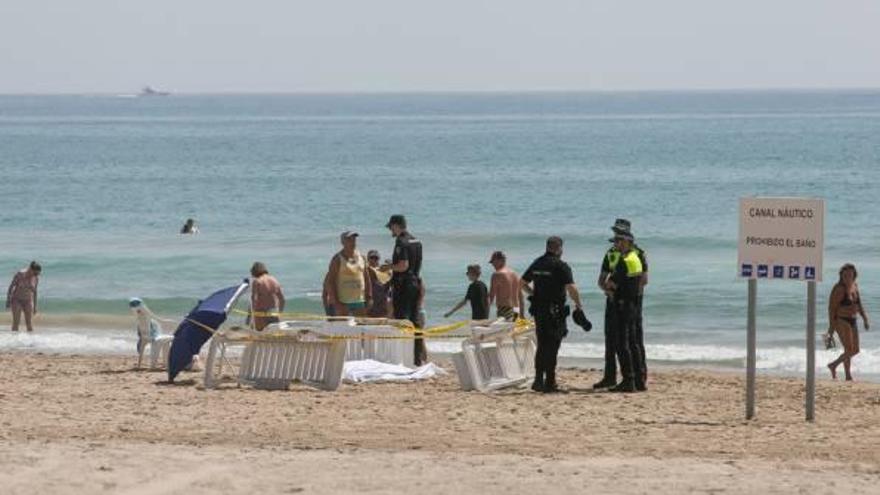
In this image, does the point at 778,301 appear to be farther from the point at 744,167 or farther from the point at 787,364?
the point at 744,167

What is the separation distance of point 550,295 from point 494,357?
0.92m

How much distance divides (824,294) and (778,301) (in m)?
0.90

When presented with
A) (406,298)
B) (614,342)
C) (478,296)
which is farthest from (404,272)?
(614,342)

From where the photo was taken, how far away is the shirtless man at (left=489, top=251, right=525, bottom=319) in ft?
52.1

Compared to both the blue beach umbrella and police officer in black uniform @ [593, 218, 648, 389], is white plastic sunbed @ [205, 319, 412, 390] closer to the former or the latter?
the blue beach umbrella

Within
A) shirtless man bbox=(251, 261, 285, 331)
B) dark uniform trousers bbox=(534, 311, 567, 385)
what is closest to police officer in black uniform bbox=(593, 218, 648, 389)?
dark uniform trousers bbox=(534, 311, 567, 385)

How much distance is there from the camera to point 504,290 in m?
15.9

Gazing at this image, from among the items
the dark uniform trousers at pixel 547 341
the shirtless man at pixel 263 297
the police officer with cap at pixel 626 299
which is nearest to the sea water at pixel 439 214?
the shirtless man at pixel 263 297

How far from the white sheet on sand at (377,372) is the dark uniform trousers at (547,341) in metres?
1.28

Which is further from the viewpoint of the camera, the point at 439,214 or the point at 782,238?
the point at 439,214

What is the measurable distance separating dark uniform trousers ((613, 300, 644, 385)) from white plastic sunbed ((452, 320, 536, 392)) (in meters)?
0.90

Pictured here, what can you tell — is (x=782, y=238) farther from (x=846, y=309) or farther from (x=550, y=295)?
(x=846, y=309)

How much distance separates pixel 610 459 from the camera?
419 inches

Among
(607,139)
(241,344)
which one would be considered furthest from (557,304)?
(607,139)
